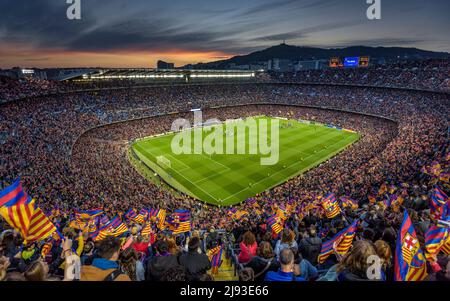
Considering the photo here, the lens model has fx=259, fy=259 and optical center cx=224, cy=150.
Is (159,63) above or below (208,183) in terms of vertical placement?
above

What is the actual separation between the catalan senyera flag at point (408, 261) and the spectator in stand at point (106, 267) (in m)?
4.56

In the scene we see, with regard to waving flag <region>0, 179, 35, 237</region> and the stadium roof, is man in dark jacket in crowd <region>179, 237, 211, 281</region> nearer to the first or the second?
waving flag <region>0, 179, 35, 237</region>

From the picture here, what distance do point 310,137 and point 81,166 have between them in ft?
125

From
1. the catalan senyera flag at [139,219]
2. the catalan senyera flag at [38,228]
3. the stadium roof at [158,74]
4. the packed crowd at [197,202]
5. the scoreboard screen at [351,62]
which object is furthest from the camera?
the scoreboard screen at [351,62]

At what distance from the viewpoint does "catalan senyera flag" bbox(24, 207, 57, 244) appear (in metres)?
7.30

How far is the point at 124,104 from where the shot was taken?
56406mm

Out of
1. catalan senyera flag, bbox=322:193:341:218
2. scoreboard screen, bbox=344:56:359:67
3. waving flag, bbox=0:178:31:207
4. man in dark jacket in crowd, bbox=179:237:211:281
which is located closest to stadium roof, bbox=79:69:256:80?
scoreboard screen, bbox=344:56:359:67

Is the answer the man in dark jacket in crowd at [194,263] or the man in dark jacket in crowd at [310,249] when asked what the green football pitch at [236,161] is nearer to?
the man in dark jacket in crowd at [310,249]

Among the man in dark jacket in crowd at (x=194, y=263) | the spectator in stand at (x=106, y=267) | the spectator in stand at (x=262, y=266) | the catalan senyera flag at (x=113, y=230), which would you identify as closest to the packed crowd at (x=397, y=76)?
the spectator in stand at (x=262, y=266)

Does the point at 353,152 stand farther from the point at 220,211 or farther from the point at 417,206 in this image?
the point at 417,206

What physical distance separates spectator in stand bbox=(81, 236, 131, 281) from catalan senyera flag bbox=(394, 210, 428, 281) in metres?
4.56

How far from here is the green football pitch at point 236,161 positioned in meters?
30.0
